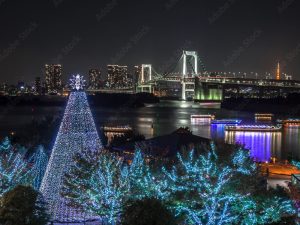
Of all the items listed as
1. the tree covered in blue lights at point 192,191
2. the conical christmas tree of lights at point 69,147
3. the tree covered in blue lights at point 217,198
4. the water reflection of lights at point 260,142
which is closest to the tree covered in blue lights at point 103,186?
the tree covered in blue lights at point 192,191

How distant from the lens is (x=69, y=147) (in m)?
5.23

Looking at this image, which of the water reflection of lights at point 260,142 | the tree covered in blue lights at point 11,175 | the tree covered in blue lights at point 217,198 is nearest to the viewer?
the tree covered in blue lights at point 217,198

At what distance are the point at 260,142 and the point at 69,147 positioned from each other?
503 inches

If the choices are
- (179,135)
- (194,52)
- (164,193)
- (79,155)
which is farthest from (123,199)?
(194,52)

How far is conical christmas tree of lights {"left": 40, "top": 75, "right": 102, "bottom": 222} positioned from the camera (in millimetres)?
4992

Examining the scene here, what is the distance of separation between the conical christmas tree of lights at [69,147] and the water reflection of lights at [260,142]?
6.01 metres

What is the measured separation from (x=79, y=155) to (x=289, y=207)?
6.64 feet

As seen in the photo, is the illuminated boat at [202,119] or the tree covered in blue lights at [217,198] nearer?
the tree covered in blue lights at [217,198]

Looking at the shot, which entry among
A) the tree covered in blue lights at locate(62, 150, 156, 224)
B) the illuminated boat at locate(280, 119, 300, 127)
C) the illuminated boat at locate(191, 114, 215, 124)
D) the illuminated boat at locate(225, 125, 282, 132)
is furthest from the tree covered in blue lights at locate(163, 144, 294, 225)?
the illuminated boat at locate(280, 119, 300, 127)

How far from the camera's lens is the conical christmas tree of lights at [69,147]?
4992mm

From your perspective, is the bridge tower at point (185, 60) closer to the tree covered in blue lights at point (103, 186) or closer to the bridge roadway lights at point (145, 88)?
the bridge roadway lights at point (145, 88)

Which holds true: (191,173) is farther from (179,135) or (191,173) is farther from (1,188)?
(179,135)

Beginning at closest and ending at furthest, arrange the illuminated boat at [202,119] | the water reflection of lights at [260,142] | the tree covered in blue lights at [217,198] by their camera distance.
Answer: the tree covered in blue lights at [217,198]
the water reflection of lights at [260,142]
the illuminated boat at [202,119]

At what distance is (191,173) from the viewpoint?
4.64 metres
